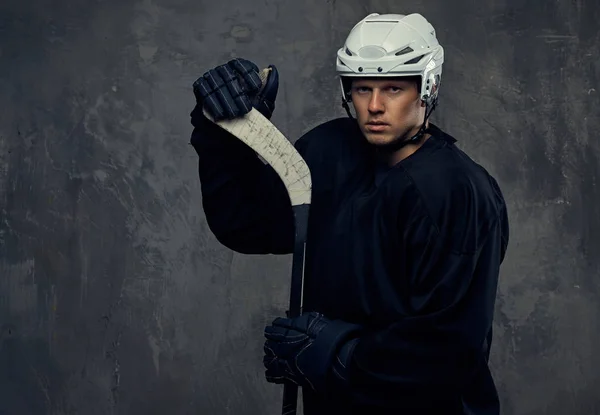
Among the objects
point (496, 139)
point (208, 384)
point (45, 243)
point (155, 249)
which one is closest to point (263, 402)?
point (208, 384)

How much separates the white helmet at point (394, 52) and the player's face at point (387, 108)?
25 millimetres

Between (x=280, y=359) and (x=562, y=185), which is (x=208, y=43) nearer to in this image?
(x=562, y=185)

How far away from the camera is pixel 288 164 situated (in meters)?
2.54

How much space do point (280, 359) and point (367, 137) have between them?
0.51 meters

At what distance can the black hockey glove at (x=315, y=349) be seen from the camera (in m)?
2.44

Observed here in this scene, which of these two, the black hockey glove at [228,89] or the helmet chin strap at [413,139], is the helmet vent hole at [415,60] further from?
the black hockey glove at [228,89]

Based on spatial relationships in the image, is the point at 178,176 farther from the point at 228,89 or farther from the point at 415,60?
the point at 415,60

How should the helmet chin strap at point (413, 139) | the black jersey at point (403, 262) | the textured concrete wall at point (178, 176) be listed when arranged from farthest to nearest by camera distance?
the textured concrete wall at point (178, 176) → the helmet chin strap at point (413, 139) → the black jersey at point (403, 262)

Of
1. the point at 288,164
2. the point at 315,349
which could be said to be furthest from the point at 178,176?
the point at 315,349

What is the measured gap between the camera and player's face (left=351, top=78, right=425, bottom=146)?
242 centimetres

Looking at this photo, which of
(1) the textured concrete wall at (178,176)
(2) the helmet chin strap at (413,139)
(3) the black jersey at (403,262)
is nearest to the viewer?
(3) the black jersey at (403,262)

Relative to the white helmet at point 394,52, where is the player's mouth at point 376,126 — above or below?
below

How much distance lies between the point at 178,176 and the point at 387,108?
1759 millimetres

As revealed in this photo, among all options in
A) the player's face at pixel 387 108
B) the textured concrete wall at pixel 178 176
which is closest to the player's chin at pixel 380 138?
the player's face at pixel 387 108
